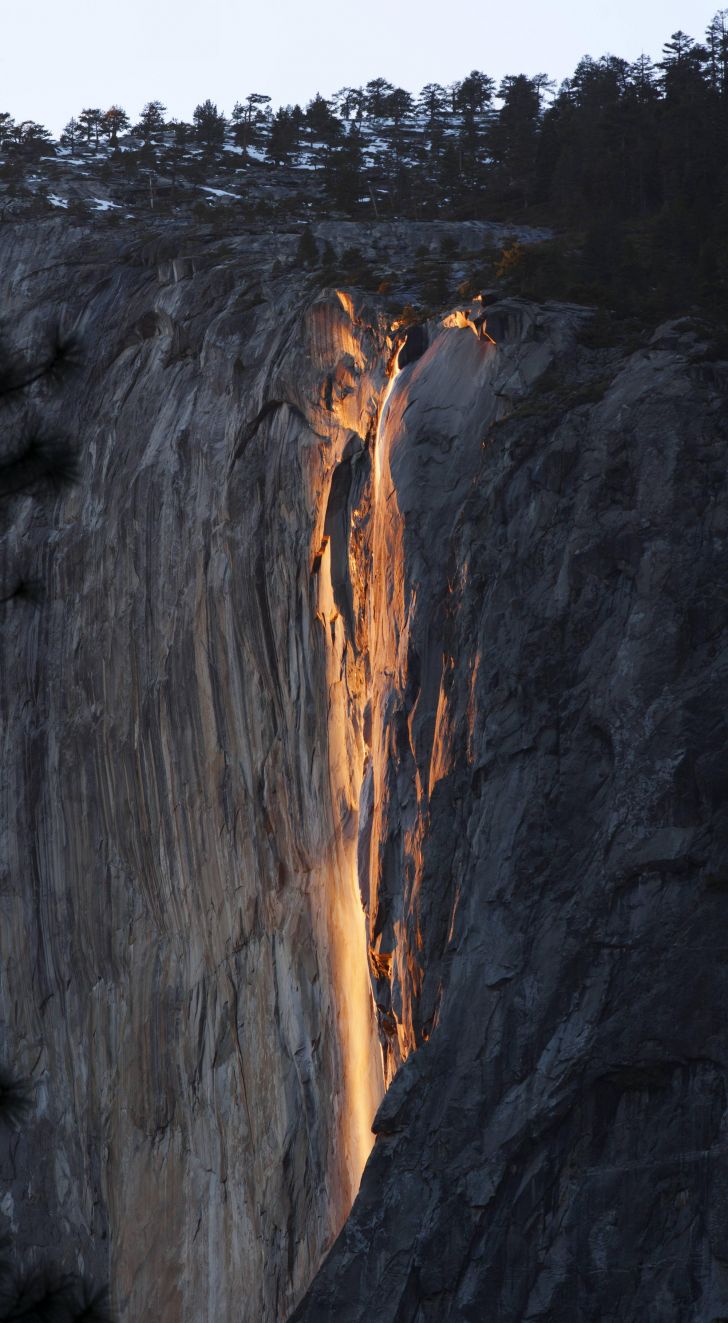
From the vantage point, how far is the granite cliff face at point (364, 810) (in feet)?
61.1

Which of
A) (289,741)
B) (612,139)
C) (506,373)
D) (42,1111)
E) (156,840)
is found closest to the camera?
(506,373)

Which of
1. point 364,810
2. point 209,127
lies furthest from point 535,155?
point 364,810

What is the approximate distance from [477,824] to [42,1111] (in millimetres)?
19710

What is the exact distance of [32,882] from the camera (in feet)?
124

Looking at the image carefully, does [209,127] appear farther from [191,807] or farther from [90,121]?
[191,807]

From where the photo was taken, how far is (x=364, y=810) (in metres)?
24.4

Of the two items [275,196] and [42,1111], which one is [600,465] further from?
[275,196]

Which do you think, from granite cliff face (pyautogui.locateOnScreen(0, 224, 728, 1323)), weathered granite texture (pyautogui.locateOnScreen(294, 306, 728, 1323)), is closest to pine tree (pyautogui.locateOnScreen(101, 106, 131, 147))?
granite cliff face (pyautogui.locateOnScreen(0, 224, 728, 1323))

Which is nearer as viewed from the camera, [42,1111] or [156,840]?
[156,840]

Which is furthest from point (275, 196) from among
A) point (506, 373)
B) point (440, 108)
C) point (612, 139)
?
point (506, 373)

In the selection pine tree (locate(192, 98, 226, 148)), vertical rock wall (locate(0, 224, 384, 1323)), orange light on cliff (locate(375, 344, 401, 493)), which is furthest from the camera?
pine tree (locate(192, 98, 226, 148))

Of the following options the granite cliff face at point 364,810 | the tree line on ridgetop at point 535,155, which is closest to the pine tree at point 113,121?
the tree line on ridgetop at point 535,155

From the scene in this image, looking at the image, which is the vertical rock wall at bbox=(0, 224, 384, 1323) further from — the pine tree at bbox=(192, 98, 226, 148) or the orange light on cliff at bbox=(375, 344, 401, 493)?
the pine tree at bbox=(192, 98, 226, 148)

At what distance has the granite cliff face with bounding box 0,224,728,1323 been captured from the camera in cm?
1862
